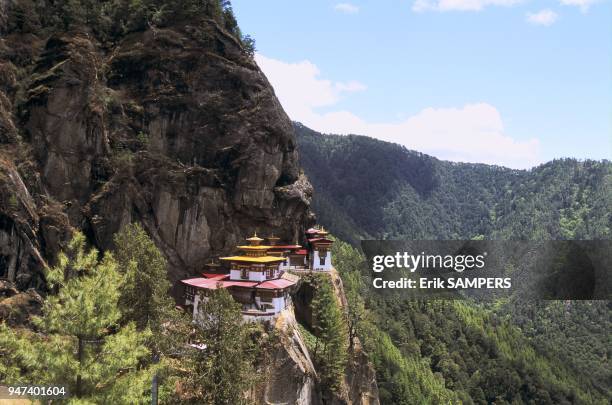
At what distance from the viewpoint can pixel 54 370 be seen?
19.4 m

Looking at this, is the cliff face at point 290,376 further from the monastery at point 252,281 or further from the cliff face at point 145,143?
the cliff face at point 145,143

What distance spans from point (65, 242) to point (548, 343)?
17426cm

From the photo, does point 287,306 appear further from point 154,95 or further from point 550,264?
point 550,264

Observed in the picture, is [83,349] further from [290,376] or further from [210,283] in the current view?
[210,283]

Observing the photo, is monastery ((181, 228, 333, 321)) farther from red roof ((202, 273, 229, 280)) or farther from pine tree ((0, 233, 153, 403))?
pine tree ((0, 233, 153, 403))

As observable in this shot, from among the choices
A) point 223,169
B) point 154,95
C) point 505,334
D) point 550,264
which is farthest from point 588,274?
point 154,95

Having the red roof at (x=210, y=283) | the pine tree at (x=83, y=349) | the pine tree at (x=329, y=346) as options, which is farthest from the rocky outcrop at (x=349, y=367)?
the pine tree at (x=83, y=349)

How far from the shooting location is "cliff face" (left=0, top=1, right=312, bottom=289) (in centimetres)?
4078

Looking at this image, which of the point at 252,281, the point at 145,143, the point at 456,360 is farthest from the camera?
the point at 456,360

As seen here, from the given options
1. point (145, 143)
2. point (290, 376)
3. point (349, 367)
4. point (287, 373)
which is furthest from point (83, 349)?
point (349, 367)

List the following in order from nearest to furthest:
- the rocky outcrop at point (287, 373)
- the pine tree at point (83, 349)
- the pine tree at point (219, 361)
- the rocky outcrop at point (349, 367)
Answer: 1. the pine tree at point (83, 349)
2. the pine tree at point (219, 361)
3. the rocky outcrop at point (287, 373)
4. the rocky outcrop at point (349, 367)

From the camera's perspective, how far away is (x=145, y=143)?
4684 cm

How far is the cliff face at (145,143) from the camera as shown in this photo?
4078 cm

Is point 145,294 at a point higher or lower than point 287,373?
higher
